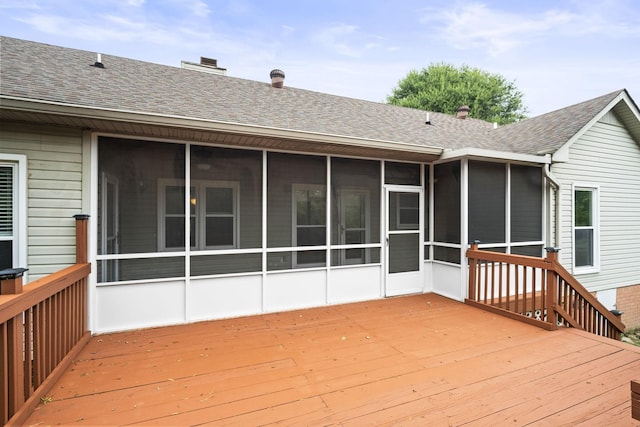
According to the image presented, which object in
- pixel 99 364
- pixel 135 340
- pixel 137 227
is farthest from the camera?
pixel 137 227

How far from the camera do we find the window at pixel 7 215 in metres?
3.16

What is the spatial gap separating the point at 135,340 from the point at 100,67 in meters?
4.20

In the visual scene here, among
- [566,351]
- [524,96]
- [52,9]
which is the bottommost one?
[566,351]

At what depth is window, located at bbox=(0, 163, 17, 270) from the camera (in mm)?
3160

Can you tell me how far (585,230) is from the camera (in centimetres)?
617

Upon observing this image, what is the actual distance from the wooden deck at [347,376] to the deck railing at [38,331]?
136 millimetres

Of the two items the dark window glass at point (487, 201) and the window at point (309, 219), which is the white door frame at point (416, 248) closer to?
the dark window glass at point (487, 201)

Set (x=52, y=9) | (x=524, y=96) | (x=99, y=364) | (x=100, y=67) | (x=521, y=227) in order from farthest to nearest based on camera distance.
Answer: (x=524, y=96), (x=52, y=9), (x=521, y=227), (x=100, y=67), (x=99, y=364)

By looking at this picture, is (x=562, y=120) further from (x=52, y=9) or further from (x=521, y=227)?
(x=52, y=9)

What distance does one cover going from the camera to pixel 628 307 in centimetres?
680

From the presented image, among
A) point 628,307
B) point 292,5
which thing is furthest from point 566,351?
point 292,5

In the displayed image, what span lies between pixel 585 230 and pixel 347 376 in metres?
6.36

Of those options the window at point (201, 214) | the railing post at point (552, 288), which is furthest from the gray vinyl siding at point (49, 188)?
the railing post at point (552, 288)

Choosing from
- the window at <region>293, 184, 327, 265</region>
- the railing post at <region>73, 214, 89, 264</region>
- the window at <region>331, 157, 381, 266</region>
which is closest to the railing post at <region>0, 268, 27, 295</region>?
the railing post at <region>73, 214, 89, 264</region>
